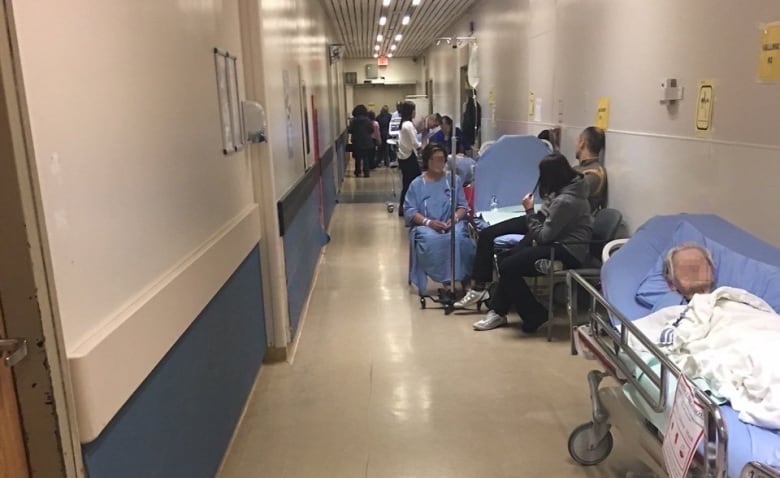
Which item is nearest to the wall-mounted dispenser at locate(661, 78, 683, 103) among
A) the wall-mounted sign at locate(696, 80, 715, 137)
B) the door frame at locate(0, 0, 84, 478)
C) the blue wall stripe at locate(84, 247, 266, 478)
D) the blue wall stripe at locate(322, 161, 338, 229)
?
the wall-mounted sign at locate(696, 80, 715, 137)

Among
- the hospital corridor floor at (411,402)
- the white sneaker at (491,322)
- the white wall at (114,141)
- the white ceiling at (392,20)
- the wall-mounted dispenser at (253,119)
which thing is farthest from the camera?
the white ceiling at (392,20)

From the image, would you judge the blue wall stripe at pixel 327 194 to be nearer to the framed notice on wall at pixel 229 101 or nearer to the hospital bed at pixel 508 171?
the hospital bed at pixel 508 171

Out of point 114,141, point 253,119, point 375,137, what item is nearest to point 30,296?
point 114,141

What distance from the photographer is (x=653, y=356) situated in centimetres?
200

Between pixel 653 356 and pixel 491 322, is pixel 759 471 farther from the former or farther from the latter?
pixel 491 322

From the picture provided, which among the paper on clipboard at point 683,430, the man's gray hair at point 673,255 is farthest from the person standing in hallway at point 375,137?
the paper on clipboard at point 683,430

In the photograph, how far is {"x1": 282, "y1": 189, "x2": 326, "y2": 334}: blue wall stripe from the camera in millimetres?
3914

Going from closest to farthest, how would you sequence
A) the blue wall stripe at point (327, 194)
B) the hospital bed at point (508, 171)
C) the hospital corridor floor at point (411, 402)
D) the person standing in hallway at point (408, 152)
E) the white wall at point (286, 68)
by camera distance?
the hospital corridor floor at point (411, 402) → the white wall at point (286, 68) → the hospital bed at point (508, 171) → the blue wall stripe at point (327, 194) → the person standing in hallway at point (408, 152)

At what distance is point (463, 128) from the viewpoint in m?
8.90

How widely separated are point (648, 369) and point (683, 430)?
309 millimetres

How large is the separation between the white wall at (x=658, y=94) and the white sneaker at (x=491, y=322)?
1068 millimetres

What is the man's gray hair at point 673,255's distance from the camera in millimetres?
2436

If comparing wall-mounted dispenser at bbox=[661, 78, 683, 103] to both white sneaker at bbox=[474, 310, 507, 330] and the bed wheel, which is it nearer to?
white sneaker at bbox=[474, 310, 507, 330]

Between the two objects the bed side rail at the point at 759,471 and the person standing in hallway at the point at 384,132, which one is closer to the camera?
the bed side rail at the point at 759,471
